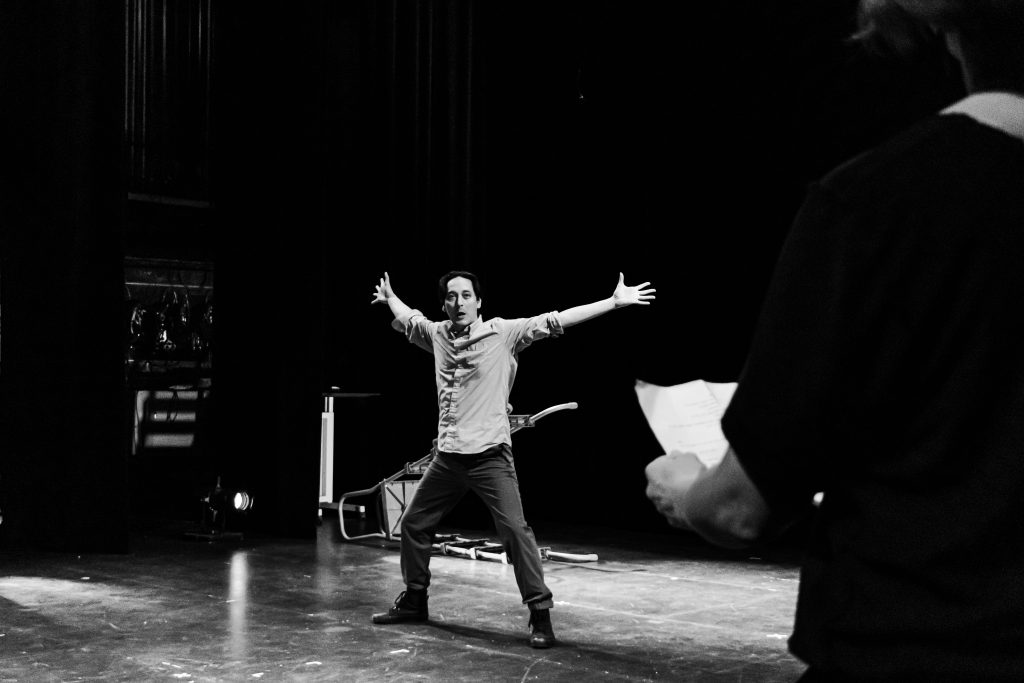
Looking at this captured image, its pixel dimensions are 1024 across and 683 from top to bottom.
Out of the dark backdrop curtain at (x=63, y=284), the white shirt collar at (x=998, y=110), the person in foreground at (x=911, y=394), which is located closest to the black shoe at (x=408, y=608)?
the dark backdrop curtain at (x=63, y=284)

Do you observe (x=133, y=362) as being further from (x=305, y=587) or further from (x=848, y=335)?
(x=848, y=335)

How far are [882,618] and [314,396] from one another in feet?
29.0

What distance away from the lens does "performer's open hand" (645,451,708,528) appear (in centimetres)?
125

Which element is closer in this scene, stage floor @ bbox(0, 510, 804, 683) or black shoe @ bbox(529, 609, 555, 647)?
stage floor @ bbox(0, 510, 804, 683)

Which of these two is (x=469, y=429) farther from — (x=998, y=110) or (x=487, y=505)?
(x=998, y=110)

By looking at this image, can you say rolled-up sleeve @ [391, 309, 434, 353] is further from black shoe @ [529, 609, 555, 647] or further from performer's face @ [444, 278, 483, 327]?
black shoe @ [529, 609, 555, 647]

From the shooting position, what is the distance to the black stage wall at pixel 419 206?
343 inches

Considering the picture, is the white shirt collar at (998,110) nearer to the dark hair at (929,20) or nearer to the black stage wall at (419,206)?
the dark hair at (929,20)

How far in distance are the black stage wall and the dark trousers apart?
3291mm

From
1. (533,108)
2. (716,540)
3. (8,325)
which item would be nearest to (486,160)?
(533,108)

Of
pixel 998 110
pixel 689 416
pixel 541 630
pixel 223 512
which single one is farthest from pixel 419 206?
pixel 998 110

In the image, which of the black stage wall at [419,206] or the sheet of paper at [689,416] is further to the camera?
the black stage wall at [419,206]

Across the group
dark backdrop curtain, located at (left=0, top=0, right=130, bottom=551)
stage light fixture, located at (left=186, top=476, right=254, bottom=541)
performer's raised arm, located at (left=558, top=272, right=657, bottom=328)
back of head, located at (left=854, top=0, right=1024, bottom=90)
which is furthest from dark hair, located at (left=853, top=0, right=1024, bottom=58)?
stage light fixture, located at (left=186, top=476, right=254, bottom=541)

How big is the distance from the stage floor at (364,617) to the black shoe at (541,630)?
0.21 feet
